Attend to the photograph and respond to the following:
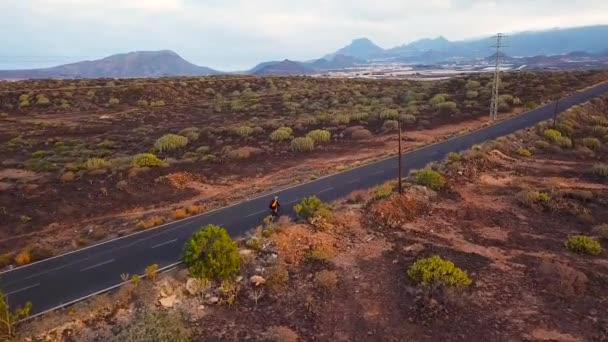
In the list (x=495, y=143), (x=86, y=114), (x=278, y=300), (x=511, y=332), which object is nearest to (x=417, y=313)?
(x=511, y=332)

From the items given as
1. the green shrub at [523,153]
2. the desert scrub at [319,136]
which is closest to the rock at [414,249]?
the green shrub at [523,153]

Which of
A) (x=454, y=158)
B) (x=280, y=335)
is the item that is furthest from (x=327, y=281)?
(x=454, y=158)

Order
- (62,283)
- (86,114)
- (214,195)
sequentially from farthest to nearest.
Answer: (86,114) < (214,195) < (62,283)

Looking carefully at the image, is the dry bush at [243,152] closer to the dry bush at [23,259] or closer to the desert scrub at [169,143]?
the desert scrub at [169,143]

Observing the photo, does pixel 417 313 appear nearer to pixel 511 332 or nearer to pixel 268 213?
pixel 511 332

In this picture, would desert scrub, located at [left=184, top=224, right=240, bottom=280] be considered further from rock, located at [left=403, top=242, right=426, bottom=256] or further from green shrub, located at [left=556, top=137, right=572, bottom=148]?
green shrub, located at [left=556, top=137, right=572, bottom=148]

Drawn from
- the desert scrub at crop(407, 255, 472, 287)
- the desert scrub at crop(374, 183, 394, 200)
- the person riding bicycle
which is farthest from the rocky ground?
the person riding bicycle
